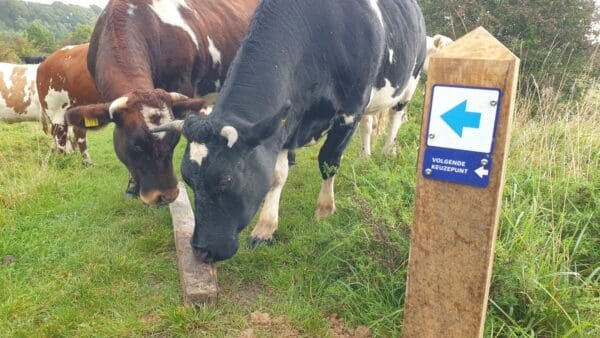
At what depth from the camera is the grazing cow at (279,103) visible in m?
2.58

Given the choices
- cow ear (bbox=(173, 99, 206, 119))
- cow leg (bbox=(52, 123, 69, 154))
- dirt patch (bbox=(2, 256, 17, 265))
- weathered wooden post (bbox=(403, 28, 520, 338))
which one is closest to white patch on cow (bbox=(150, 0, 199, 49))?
cow ear (bbox=(173, 99, 206, 119))

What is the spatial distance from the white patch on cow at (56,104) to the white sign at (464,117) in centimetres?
649

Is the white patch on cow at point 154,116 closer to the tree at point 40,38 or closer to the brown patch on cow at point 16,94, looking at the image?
the brown patch on cow at point 16,94

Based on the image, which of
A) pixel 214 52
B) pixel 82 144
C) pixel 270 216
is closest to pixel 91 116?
pixel 214 52

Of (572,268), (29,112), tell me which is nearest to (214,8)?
(572,268)

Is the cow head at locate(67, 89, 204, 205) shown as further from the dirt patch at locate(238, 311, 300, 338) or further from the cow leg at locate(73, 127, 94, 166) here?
the cow leg at locate(73, 127, 94, 166)

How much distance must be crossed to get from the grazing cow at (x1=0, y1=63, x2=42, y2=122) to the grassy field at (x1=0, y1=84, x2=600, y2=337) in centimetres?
493

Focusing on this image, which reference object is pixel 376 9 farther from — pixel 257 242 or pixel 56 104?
pixel 56 104

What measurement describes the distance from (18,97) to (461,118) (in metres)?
9.29

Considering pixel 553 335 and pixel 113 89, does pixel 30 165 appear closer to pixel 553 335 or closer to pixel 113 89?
pixel 113 89

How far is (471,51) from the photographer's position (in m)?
1.62

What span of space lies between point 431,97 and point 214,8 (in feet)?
13.4

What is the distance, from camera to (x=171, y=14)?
4453 millimetres

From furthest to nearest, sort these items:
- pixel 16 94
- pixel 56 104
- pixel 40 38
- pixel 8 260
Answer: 1. pixel 40 38
2. pixel 16 94
3. pixel 56 104
4. pixel 8 260
